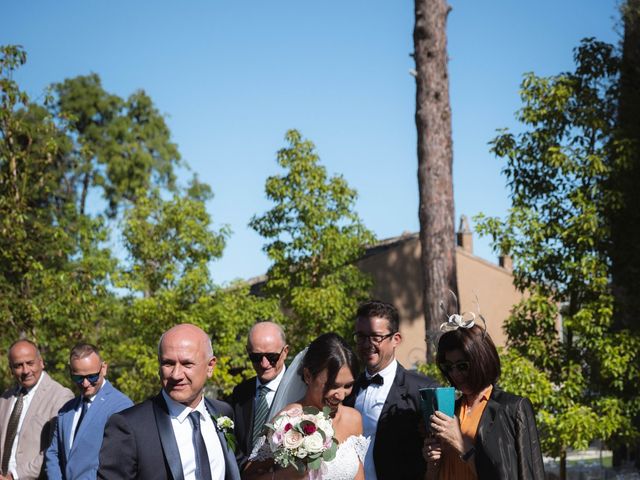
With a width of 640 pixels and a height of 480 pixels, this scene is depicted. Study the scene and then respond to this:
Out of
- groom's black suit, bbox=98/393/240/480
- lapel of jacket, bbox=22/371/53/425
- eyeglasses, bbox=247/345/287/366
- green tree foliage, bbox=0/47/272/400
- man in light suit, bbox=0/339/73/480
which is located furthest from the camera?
green tree foliage, bbox=0/47/272/400

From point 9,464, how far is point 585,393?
783 centimetres

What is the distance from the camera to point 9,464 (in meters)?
8.52

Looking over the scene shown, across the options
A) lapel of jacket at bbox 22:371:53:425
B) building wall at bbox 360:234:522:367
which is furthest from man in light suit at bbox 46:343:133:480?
building wall at bbox 360:234:522:367

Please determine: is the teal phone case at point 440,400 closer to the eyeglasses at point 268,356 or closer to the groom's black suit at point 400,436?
the groom's black suit at point 400,436

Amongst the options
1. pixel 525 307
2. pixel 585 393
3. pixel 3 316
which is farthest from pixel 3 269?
pixel 585 393

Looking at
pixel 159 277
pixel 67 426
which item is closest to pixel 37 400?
pixel 67 426

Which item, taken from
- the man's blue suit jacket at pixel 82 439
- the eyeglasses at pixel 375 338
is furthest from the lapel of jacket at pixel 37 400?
the eyeglasses at pixel 375 338

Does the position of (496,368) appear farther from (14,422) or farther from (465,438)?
(14,422)

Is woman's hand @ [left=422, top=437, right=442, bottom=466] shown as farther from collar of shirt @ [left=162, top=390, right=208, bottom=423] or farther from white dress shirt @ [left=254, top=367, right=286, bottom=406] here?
white dress shirt @ [left=254, top=367, right=286, bottom=406]

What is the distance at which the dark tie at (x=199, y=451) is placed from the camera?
170 inches

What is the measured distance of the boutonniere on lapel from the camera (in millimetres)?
4562

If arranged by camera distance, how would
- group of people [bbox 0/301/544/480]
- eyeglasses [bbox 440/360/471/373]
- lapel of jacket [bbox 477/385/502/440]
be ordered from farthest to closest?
eyeglasses [bbox 440/360/471/373]
lapel of jacket [bbox 477/385/502/440]
group of people [bbox 0/301/544/480]

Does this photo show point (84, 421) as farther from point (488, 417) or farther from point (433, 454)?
point (488, 417)

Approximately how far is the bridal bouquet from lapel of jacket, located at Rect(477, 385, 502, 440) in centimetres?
83
